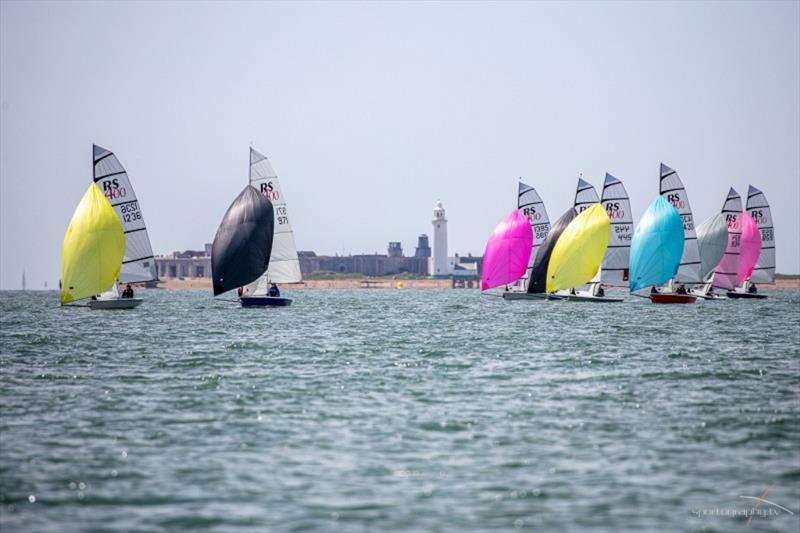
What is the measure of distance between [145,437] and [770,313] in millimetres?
56295

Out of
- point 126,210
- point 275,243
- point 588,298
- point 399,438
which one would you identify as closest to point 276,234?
point 275,243

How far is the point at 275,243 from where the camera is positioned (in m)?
68.9

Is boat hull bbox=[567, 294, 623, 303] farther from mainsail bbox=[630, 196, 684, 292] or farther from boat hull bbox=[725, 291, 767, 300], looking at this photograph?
boat hull bbox=[725, 291, 767, 300]

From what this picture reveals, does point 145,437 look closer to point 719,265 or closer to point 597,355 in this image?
point 597,355

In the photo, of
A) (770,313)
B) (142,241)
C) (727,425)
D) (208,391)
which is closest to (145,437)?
(208,391)

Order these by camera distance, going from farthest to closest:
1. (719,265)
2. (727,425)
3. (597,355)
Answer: (719,265) → (597,355) → (727,425)

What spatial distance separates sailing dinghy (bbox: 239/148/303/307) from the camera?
6831cm

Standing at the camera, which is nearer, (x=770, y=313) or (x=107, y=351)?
(x=107, y=351)

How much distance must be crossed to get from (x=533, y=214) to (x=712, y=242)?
597 inches

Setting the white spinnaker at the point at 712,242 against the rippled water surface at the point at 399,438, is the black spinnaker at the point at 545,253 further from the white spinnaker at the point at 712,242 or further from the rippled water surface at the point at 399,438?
the rippled water surface at the point at 399,438

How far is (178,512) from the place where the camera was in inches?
575

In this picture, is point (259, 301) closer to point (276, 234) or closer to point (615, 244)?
point (276, 234)

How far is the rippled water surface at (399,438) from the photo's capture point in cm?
1466

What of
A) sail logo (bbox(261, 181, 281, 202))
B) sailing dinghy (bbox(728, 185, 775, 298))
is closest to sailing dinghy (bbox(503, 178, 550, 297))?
sailing dinghy (bbox(728, 185, 775, 298))
